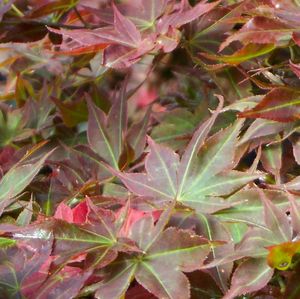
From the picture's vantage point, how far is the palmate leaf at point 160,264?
2.11 ft

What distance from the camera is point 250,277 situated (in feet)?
2.06

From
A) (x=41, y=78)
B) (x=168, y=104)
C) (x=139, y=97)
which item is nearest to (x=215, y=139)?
(x=168, y=104)

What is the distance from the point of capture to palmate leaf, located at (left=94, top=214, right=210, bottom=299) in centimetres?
64

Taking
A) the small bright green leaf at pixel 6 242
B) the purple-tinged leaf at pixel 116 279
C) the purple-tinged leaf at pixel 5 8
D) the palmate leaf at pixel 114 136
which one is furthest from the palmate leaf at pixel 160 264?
the purple-tinged leaf at pixel 5 8

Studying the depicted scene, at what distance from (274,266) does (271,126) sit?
0.20 m

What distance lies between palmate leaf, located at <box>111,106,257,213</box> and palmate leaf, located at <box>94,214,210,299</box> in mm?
52

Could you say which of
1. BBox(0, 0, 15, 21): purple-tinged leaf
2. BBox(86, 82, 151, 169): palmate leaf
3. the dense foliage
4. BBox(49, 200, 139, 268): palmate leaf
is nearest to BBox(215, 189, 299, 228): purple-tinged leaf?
the dense foliage

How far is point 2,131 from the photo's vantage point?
1040mm

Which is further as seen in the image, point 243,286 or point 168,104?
point 168,104

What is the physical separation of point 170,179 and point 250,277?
0.15m

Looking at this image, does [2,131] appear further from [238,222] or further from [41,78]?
[238,222]

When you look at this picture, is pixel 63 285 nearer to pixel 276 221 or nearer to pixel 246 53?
pixel 276 221

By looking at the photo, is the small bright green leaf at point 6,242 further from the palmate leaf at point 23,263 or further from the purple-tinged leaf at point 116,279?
the purple-tinged leaf at point 116,279

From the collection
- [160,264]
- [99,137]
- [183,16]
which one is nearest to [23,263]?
[160,264]
